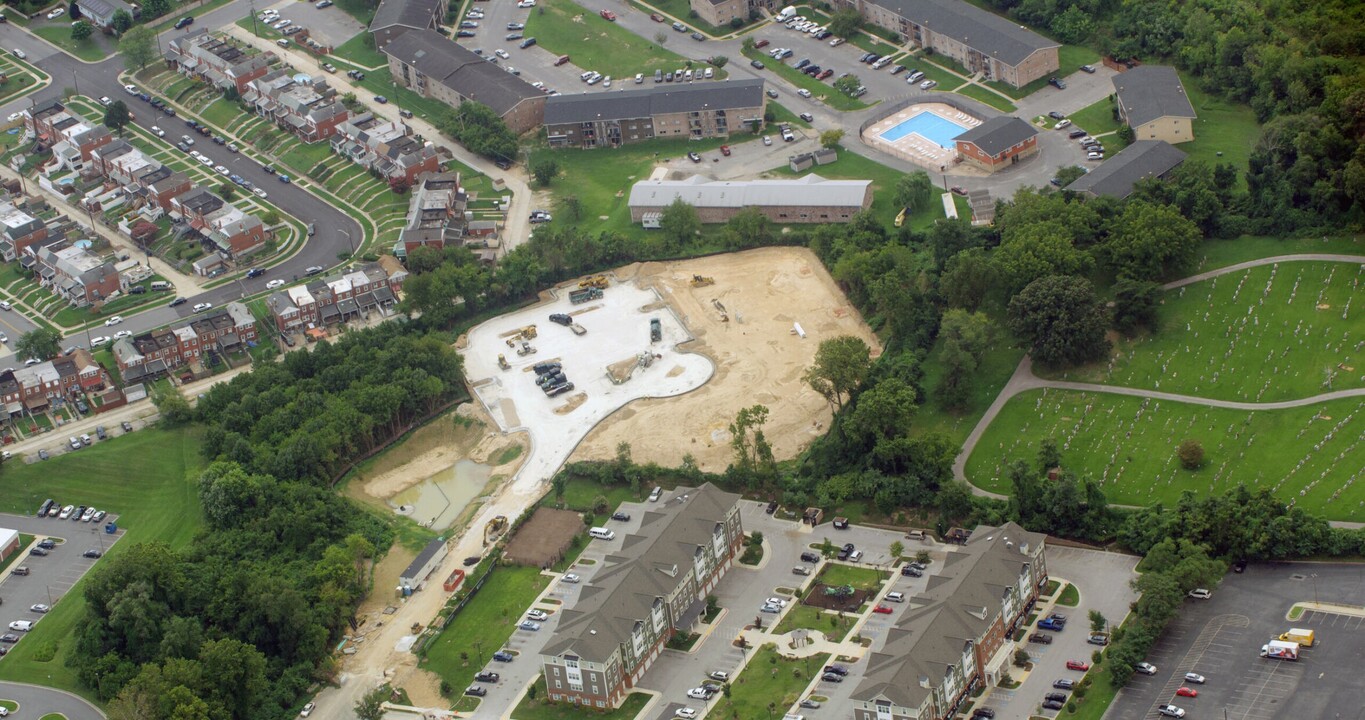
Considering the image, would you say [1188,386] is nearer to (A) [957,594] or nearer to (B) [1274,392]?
(B) [1274,392]

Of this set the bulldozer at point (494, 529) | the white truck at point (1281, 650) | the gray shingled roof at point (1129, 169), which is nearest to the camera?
the white truck at point (1281, 650)

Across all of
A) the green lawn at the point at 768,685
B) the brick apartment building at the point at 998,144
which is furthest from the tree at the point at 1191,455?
the brick apartment building at the point at 998,144

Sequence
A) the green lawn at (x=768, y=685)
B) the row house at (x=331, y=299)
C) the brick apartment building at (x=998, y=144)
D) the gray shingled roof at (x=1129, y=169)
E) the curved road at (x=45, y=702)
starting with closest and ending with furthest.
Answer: the green lawn at (x=768, y=685)
the curved road at (x=45, y=702)
the gray shingled roof at (x=1129, y=169)
the row house at (x=331, y=299)
the brick apartment building at (x=998, y=144)

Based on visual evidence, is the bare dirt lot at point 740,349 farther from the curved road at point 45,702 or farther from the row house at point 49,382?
the row house at point 49,382

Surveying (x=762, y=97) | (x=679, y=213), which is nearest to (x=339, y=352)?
(x=679, y=213)

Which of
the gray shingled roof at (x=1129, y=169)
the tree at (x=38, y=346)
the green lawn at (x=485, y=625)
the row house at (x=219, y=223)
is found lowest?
the tree at (x=38, y=346)

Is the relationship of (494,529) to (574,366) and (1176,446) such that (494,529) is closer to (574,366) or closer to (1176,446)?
(574,366)

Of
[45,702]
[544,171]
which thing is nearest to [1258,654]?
[45,702]
